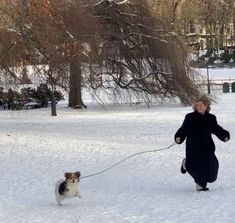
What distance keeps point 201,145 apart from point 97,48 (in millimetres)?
18531

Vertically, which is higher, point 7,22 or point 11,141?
point 7,22

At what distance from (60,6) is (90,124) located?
540 cm

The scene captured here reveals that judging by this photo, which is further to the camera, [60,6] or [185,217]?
[60,6]

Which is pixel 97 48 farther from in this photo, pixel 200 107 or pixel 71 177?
pixel 71 177

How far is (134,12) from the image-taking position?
32.6 metres

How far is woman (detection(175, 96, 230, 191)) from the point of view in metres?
9.04

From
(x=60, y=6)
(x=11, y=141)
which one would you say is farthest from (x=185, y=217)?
(x=60, y=6)

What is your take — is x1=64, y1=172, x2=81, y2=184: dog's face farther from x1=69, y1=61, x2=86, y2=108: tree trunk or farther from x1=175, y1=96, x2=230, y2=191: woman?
x1=69, y1=61, x2=86, y2=108: tree trunk

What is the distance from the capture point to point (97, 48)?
27.2 m

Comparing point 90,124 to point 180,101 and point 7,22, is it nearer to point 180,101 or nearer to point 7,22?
point 7,22

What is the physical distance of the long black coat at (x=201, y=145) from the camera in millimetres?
9047

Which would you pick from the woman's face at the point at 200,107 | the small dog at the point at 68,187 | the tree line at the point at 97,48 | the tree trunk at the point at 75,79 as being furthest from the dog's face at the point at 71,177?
the tree trunk at the point at 75,79

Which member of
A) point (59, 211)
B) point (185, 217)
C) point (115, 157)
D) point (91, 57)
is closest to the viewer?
point (185, 217)

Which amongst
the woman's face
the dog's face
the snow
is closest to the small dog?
the dog's face
